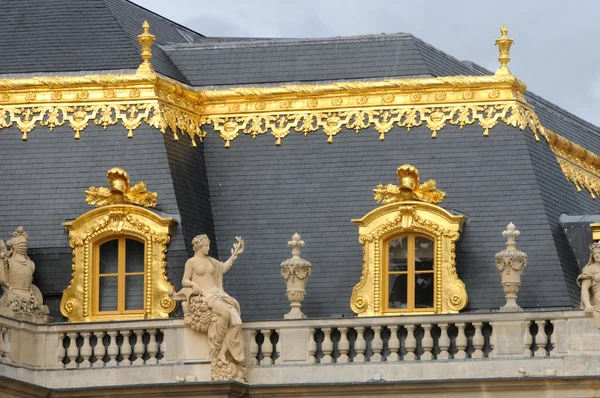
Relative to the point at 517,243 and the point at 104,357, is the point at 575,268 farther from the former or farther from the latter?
the point at 104,357

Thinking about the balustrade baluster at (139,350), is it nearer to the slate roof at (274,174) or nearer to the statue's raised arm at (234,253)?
the slate roof at (274,174)

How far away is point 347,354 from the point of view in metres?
51.1

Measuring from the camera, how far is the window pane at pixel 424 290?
52.4 meters

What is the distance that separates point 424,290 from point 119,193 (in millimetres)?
5621

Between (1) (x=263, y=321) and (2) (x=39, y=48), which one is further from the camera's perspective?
(2) (x=39, y=48)

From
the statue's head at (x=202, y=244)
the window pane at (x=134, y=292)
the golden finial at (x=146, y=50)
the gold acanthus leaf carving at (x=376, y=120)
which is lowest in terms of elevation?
the window pane at (x=134, y=292)

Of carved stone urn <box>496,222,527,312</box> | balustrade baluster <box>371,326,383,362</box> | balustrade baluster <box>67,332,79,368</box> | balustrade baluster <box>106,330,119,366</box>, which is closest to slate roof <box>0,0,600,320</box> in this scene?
carved stone urn <box>496,222,527,312</box>

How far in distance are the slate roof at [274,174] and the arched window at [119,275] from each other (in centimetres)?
59

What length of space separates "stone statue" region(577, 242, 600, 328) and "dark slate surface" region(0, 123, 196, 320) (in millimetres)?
7528

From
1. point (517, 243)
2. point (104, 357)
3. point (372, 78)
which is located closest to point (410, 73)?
point (372, 78)

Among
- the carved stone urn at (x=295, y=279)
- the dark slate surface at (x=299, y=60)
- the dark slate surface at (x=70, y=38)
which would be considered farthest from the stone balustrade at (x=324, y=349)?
the dark slate surface at (x=299, y=60)

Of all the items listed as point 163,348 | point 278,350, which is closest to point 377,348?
point 278,350

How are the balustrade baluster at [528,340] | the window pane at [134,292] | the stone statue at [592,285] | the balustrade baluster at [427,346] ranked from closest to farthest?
the stone statue at [592,285] → the balustrade baluster at [528,340] → the balustrade baluster at [427,346] → the window pane at [134,292]

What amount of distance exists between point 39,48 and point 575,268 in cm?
1087
